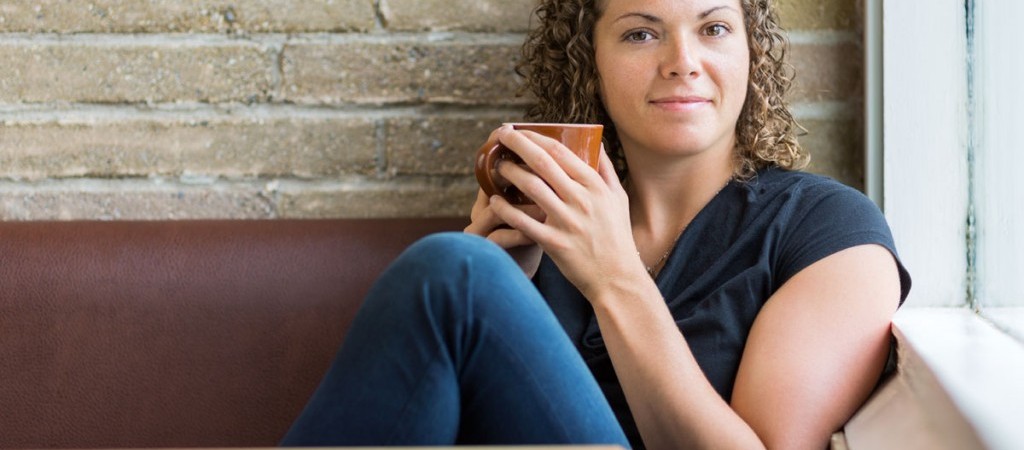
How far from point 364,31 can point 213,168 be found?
28 centimetres

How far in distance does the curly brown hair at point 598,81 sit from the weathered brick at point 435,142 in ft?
0.25

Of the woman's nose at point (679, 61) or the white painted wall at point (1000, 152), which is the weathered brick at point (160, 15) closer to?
the woman's nose at point (679, 61)

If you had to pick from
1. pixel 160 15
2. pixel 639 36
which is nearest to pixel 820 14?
pixel 639 36

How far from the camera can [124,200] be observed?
1.48m

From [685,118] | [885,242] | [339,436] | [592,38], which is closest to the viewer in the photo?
[339,436]

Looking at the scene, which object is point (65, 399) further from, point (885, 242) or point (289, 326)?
point (885, 242)

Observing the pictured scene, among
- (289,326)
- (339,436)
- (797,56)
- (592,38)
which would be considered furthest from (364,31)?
(339,436)

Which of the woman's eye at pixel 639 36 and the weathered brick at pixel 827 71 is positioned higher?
the woman's eye at pixel 639 36

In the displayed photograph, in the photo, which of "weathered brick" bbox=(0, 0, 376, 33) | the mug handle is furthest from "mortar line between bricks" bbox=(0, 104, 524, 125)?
the mug handle

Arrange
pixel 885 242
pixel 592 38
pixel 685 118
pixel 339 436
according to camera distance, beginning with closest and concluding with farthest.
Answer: pixel 339 436
pixel 885 242
pixel 685 118
pixel 592 38

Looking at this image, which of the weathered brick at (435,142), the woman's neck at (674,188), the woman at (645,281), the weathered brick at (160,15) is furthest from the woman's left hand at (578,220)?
the weathered brick at (160,15)

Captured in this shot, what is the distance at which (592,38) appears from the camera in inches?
54.5

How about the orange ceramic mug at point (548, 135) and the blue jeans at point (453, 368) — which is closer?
the blue jeans at point (453, 368)

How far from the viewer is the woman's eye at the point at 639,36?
1.28 m
